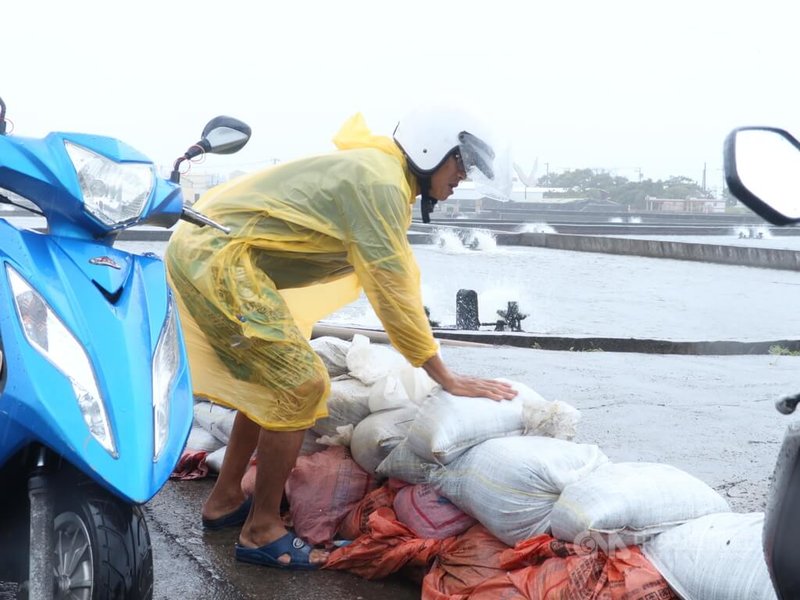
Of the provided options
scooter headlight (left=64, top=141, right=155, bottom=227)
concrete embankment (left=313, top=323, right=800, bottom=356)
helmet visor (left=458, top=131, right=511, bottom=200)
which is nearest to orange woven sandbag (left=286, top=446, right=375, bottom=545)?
helmet visor (left=458, top=131, right=511, bottom=200)

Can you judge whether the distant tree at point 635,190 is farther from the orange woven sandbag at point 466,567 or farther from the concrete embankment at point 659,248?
the orange woven sandbag at point 466,567

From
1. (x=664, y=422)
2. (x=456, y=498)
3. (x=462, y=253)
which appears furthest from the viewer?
(x=462, y=253)

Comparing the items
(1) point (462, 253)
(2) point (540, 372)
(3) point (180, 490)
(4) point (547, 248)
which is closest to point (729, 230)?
(4) point (547, 248)

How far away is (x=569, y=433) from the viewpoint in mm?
3424

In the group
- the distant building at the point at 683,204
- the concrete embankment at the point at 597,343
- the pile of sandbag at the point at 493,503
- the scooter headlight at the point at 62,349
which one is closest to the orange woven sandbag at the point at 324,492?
the pile of sandbag at the point at 493,503

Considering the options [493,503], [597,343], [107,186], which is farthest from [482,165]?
[597,343]

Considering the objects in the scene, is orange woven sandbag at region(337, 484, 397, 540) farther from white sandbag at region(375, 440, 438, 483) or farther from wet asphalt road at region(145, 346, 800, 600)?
wet asphalt road at region(145, 346, 800, 600)

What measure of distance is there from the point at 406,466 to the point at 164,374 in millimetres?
1219

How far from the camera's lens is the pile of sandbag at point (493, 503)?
2.62 m

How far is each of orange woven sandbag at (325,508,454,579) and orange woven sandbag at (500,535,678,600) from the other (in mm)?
407

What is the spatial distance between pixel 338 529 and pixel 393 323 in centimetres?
82

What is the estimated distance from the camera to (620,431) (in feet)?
17.4

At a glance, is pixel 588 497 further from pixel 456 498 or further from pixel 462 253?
pixel 462 253

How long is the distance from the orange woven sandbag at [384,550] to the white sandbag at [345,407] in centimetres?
54
